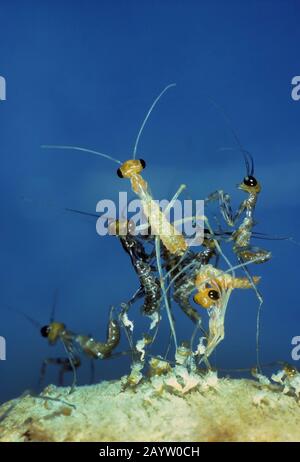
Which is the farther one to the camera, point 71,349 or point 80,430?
point 71,349

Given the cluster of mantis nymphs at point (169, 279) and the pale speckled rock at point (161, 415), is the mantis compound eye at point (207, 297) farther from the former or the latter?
the pale speckled rock at point (161, 415)

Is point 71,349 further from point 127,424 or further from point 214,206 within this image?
point 214,206

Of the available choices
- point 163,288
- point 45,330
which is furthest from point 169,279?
point 45,330

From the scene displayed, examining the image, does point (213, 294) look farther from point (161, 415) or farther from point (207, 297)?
point (161, 415)

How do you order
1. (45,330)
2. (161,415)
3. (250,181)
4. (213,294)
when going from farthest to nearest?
(250,181) → (213,294) → (45,330) → (161,415)

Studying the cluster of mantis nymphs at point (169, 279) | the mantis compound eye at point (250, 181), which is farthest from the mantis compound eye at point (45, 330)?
the mantis compound eye at point (250, 181)
